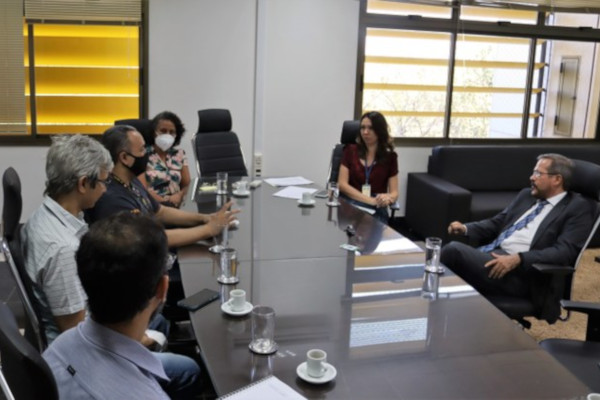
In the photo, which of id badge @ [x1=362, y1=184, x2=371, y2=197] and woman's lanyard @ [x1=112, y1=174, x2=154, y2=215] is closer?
woman's lanyard @ [x1=112, y1=174, x2=154, y2=215]

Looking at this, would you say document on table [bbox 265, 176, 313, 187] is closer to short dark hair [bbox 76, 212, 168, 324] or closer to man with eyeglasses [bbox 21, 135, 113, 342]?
man with eyeglasses [bbox 21, 135, 113, 342]

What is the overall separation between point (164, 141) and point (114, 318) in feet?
10.3

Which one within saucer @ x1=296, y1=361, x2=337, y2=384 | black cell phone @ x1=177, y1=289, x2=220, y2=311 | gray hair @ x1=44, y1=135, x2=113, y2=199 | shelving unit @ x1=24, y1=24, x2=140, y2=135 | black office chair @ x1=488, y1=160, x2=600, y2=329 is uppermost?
shelving unit @ x1=24, y1=24, x2=140, y2=135

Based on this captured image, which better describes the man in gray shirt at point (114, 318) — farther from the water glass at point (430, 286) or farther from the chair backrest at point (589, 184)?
the chair backrest at point (589, 184)

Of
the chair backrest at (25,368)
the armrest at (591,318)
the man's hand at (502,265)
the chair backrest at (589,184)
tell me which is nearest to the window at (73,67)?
the man's hand at (502,265)

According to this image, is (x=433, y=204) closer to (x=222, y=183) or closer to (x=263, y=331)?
(x=222, y=183)

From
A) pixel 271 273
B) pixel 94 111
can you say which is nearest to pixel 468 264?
pixel 271 273

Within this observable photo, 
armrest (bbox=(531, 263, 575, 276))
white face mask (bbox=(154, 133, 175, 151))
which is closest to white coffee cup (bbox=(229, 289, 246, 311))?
armrest (bbox=(531, 263, 575, 276))

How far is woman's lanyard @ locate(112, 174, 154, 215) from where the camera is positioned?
8.98 ft

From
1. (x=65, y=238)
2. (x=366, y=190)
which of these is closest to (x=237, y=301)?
(x=65, y=238)

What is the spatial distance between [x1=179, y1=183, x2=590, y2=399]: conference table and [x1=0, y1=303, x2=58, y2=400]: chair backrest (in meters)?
0.50

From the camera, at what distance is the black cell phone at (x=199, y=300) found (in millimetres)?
2027

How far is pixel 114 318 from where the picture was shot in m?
1.27

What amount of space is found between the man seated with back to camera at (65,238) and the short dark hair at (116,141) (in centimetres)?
44
